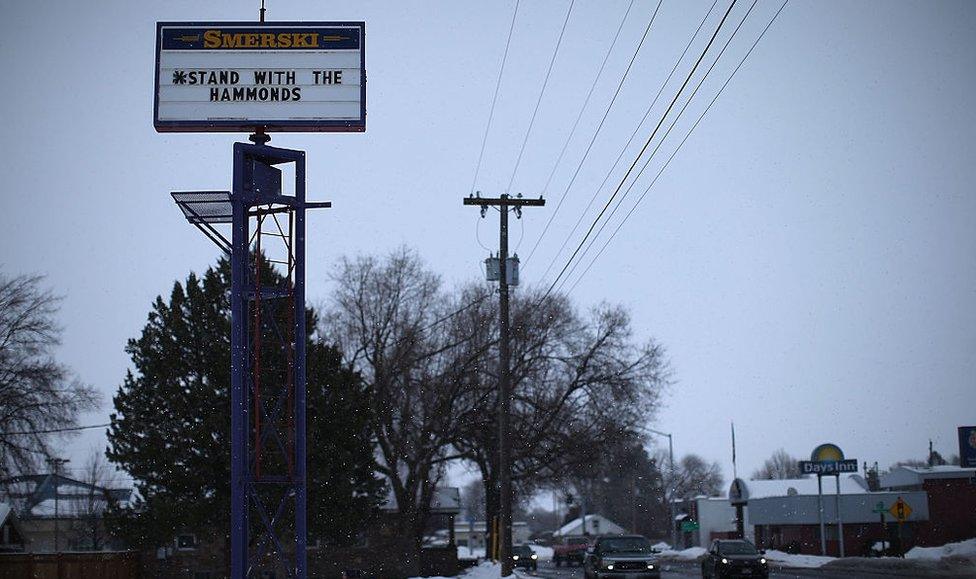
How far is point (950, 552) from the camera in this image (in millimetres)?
44781

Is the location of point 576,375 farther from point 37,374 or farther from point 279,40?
point 279,40

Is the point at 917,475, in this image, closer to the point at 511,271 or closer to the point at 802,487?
the point at 802,487

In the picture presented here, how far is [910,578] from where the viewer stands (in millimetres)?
31391

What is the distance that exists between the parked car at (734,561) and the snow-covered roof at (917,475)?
33.3m

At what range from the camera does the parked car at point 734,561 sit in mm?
30578

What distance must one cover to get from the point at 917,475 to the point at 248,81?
60.3 meters

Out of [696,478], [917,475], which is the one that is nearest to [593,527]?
[696,478]

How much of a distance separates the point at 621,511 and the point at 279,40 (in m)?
119

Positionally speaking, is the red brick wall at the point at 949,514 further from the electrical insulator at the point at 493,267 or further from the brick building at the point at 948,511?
the electrical insulator at the point at 493,267

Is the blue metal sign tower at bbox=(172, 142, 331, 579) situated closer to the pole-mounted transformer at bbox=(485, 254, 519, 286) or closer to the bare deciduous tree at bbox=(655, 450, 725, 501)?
the pole-mounted transformer at bbox=(485, 254, 519, 286)

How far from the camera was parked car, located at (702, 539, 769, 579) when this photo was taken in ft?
100

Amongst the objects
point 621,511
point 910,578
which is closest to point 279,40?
point 910,578

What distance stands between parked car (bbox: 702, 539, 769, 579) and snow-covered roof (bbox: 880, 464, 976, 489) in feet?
109

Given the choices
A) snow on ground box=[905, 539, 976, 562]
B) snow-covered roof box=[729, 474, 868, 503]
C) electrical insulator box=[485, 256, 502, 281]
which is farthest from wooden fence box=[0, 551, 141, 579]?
snow-covered roof box=[729, 474, 868, 503]
